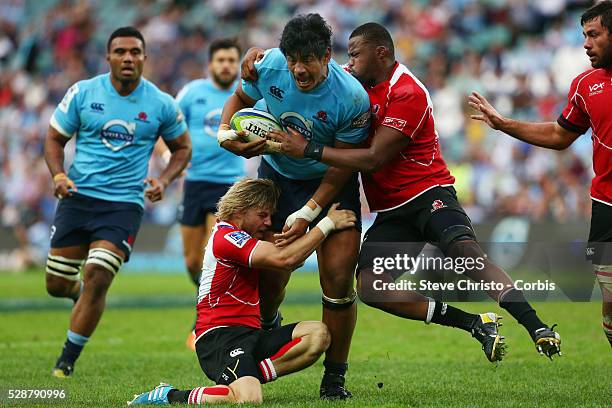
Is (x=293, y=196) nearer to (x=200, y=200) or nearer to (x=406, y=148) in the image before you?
(x=406, y=148)

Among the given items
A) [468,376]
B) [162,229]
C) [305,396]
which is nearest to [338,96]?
[305,396]

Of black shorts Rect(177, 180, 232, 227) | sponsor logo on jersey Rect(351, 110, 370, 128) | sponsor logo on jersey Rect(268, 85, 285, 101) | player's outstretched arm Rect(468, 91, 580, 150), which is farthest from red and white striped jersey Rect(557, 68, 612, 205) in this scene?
black shorts Rect(177, 180, 232, 227)

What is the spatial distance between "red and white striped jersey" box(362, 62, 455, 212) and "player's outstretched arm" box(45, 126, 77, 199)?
2.94m

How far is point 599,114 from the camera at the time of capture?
22.7ft

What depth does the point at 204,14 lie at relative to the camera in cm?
2623

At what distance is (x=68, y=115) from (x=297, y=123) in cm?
304

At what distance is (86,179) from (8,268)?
44.7ft

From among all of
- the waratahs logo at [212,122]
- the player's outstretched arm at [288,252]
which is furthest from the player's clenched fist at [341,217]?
the waratahs logo at [212,122]

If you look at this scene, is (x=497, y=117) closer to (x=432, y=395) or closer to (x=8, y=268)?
(x=432, y=395)

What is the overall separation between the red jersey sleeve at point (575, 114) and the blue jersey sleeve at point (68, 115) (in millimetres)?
4475

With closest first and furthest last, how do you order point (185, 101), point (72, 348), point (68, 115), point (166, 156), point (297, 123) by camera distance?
1. point (297, 123)
2. point (72, 348)
3. point (68, 115)
4. point (166, 156)
5. point (185, 101)

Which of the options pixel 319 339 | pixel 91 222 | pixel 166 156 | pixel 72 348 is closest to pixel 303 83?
pixel 319 339

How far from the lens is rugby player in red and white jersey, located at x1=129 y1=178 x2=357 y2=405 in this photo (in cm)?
667

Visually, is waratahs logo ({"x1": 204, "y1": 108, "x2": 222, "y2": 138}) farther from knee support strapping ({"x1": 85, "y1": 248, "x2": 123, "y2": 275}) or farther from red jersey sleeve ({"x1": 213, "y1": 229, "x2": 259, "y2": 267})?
red jersey sleeve ({"x1": 213, "y1": 229, "x2": 259, "y2": 267})
